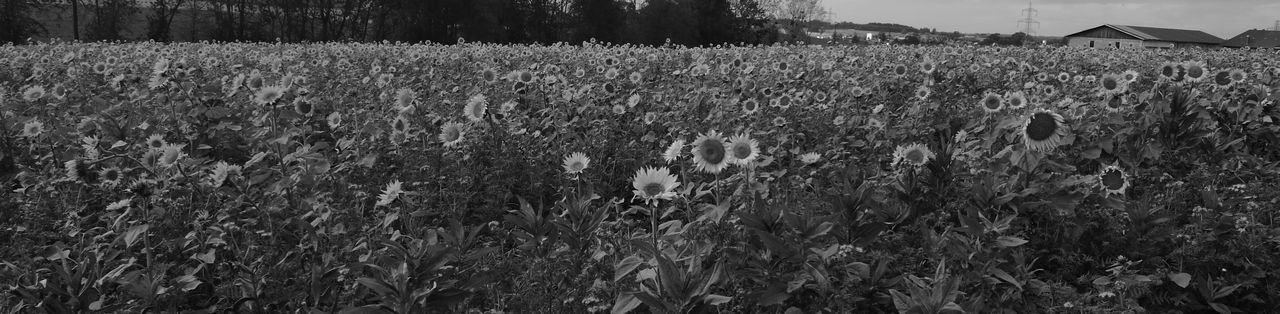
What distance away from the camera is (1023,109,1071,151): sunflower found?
271 centimetres

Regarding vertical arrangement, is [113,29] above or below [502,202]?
above

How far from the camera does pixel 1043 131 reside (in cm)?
273

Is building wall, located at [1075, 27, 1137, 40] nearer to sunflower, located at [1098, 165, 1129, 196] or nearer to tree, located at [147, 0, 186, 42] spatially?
tree, located at [147, 0, 186, 42]

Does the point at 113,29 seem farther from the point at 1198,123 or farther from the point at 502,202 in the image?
the point at 1198,123

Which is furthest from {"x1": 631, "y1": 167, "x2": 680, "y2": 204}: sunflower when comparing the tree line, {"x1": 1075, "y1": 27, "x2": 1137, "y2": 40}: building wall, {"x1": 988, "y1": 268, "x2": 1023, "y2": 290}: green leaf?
→ {"x1": 1075, "y1": 27, "x2": 1137, "y2": 40}: building wall

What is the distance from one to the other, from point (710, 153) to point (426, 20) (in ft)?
126

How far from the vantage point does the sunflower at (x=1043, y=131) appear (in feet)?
8.89

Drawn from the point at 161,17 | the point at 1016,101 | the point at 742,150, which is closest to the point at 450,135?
the point at 742,150

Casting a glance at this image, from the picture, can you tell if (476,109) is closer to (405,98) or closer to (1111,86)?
(405,98)

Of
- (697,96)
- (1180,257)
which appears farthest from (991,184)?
(697,96)

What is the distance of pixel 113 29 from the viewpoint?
34906mm

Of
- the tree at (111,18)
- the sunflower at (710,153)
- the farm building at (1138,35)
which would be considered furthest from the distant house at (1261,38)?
the tree at (111,18)

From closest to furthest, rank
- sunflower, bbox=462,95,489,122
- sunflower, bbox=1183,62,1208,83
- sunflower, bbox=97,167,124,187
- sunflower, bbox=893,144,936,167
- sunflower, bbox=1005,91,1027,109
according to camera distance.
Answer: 1. sunflower, bbox=97,167,124,187
2. sunflower, bbox=893,144,936,167
3. sunflower, bbox=462,95,489,122
4. sunflower, bbox=1005,91,1027,109
5. sunflower, bbox=1183,62,1208,83

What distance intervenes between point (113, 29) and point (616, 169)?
39769 millimetres
